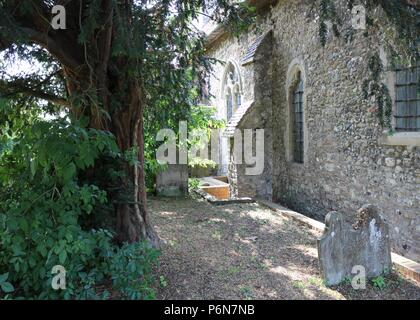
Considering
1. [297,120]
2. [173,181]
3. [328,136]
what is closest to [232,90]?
[297,120]

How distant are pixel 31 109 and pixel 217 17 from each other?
10.4 feet

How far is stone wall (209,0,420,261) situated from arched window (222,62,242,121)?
7.56 ft

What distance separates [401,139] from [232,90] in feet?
31.5

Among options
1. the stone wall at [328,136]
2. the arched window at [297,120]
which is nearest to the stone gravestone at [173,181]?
the stone wall at [328,136]

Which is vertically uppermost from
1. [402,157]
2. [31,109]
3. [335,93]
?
[335,93]

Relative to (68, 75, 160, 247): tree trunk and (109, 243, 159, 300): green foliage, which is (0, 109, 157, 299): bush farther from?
(68, 75, 160, 247): tree trunk

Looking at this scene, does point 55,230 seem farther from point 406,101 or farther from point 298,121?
point 298,121

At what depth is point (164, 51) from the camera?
16.0 feet

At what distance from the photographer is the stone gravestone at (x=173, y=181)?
10.1 m

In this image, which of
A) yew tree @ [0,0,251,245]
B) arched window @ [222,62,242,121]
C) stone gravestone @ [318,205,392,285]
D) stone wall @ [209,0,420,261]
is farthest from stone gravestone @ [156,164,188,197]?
stone gravestone @ [318,205,392,285]

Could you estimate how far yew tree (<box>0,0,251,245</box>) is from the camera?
3.96m

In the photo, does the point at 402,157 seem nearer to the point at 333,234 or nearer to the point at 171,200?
the point at 333,234

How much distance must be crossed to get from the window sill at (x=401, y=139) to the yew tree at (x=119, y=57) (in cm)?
308
